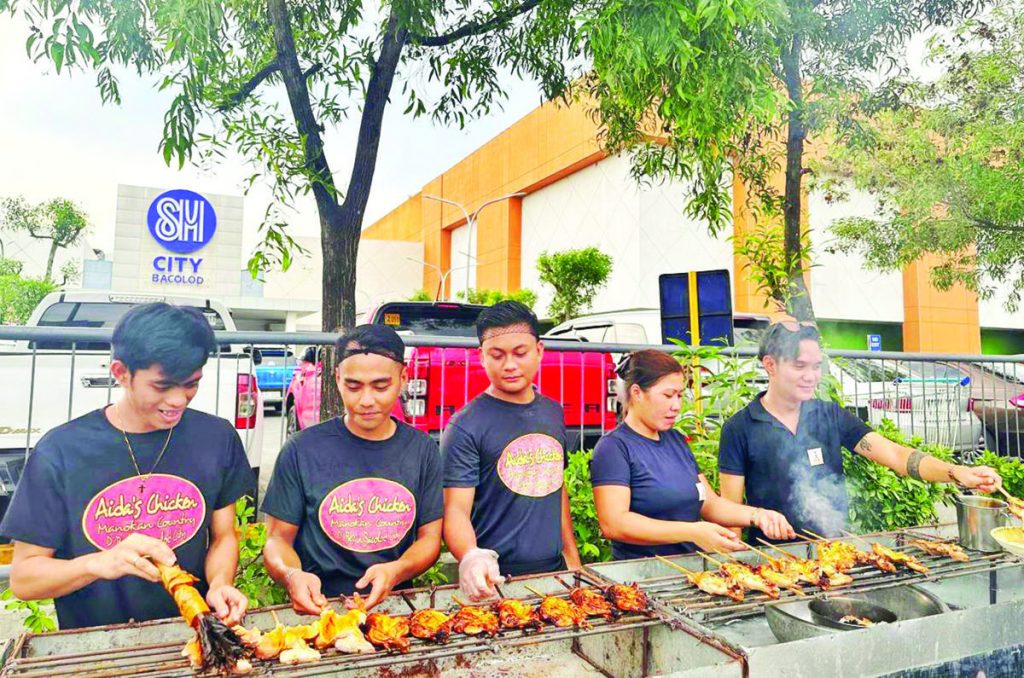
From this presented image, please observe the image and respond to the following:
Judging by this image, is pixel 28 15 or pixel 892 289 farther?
pixel 892 289

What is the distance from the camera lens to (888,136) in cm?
1255

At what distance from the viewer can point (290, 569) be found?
226 cm

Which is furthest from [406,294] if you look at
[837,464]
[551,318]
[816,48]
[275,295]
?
[837,464]

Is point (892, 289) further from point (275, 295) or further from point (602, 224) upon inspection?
point (275, 295)

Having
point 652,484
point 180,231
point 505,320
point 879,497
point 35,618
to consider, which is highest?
point 180,231

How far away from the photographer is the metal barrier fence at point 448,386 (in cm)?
428

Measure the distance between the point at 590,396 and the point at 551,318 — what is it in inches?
875

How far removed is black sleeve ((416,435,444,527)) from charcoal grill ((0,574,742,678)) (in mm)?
341

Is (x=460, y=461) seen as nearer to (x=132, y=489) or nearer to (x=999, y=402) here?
(x=132, y=489)

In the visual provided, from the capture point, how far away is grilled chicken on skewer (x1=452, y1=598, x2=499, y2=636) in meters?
1.94

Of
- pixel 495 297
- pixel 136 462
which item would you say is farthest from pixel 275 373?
pixel 495 297

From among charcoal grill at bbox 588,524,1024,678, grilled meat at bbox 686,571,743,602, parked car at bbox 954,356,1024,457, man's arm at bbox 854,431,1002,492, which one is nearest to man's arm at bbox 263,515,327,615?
charcoal grill at bbox 588,524,1024,678

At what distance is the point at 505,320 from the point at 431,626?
1.41m

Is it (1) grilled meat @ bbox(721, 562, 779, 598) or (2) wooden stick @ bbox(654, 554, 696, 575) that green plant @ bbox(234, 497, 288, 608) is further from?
(1) grilled meat @ bbox(721, 562, 779, 598)
